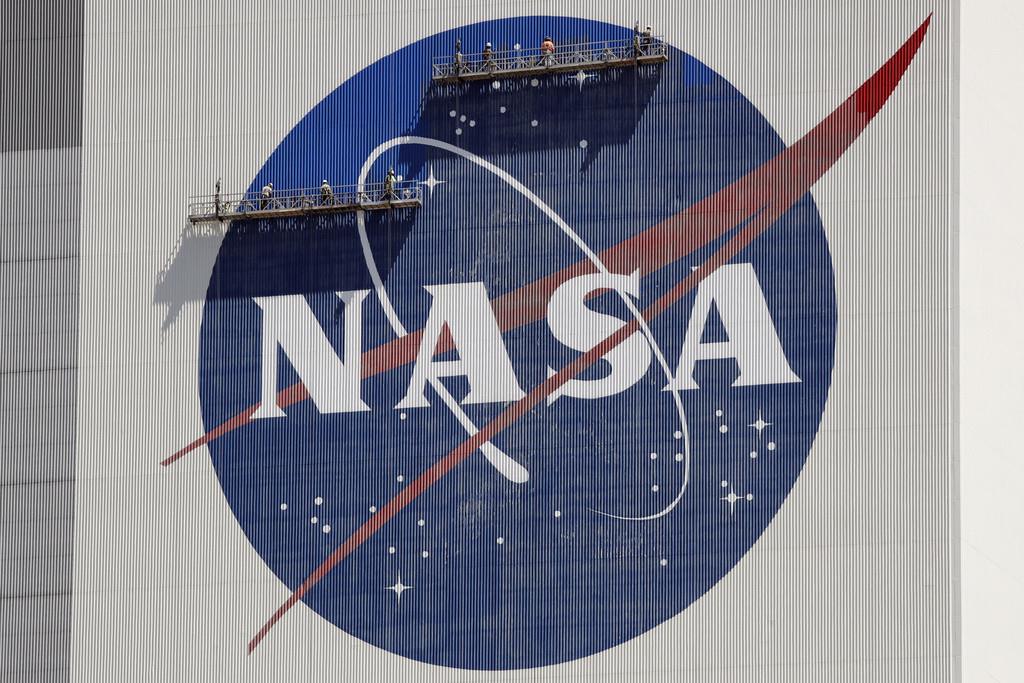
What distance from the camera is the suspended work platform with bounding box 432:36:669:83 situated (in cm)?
8162

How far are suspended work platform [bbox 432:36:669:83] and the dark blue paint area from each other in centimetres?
46

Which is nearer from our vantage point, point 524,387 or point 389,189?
point 524,387

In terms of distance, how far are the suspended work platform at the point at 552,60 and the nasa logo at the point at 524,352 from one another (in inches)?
16.1

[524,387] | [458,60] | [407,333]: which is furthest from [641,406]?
[458,60]

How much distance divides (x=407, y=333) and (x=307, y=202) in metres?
6.28

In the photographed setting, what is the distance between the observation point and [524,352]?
80.6 metres

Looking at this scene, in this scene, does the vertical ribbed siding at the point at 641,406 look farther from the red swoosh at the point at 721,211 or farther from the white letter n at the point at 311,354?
the white letter n at the point at 311,354

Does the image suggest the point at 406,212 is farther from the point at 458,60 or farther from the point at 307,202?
the point at 458,60

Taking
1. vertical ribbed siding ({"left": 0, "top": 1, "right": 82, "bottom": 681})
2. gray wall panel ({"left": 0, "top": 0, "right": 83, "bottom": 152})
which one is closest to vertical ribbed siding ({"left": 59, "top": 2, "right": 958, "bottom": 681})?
vertical ribbed siding ({"left": 0, "top": 1, "right": 82, "bottom": 681})

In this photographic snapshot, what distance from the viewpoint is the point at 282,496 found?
268 ft


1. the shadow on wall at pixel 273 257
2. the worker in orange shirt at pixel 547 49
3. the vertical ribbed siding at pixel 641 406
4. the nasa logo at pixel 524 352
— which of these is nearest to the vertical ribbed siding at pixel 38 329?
the vertical ribbed siding at pixel 641 406

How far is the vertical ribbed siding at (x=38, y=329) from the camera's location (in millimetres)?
83438
